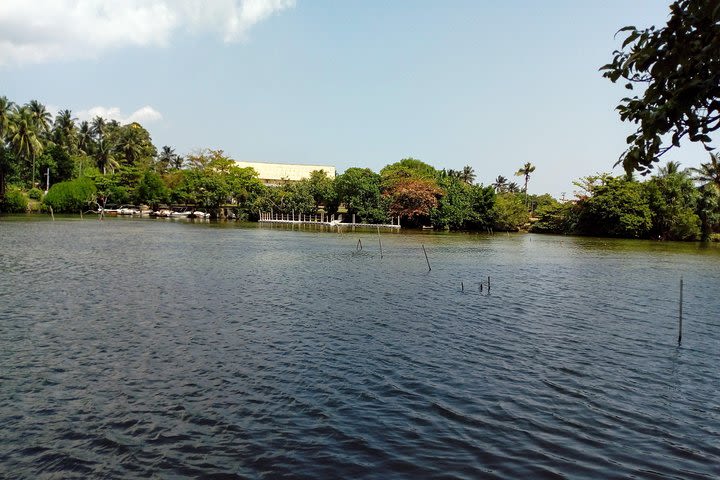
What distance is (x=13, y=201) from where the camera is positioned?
3494 inches

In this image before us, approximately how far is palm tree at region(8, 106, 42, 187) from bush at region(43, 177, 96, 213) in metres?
5.35

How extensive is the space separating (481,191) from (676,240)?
32.7m

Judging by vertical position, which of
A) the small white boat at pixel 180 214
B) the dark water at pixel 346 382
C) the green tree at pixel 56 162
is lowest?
the dark water at pixel 346 382

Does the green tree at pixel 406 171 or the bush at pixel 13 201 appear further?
the green tree at pixel 406 171

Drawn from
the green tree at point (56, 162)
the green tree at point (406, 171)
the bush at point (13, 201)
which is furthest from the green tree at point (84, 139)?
the green tree at point (406, 171)

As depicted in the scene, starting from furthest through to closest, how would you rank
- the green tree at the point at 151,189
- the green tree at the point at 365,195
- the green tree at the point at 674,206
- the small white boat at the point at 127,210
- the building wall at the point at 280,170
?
the building wall at the point at 280,170
the small white boat at the point at 127,210
the green tree at the point at 151,189
the green tree at the point at 365,195
the green tree at the point at 674,206

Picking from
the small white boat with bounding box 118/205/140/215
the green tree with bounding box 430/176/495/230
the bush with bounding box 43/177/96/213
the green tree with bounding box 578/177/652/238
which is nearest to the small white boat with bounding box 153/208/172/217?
the small white boat with bounding box 118/205/140/215

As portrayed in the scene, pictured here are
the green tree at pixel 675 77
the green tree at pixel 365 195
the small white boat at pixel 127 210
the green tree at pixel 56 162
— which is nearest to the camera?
the green tree at pixel 675 77

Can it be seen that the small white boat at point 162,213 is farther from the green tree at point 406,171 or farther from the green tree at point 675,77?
the green tree at point 675,77

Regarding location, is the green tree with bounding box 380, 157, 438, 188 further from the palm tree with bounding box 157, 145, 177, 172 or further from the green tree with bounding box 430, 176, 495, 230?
the palm tree with bounding box 157, 145, 177, 172

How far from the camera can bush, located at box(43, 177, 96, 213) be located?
94.4 meters

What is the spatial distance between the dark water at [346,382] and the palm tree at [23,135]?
78.2 m

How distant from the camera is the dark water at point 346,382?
798 centimetres

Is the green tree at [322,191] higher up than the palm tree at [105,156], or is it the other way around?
the palm tree at [105,156]
